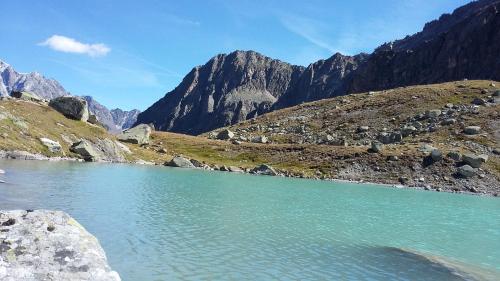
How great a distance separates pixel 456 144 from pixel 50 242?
111 meters

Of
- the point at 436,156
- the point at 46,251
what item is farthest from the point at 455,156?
the point at 46,251

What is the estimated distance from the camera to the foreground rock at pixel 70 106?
357 feet

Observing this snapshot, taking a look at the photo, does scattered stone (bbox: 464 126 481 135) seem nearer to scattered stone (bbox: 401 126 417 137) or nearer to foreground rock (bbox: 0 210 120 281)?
scattered stone (bbox: 401 126 417 137)

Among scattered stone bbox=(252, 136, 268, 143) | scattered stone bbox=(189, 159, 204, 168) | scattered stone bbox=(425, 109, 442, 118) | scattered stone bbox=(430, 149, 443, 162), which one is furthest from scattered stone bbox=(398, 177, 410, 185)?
scattered stone bbox=(252, 136, 268, 143)

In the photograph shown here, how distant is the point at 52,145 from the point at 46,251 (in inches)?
3106

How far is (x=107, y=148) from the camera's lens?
334 ft

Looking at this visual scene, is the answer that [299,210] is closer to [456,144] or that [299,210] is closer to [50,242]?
[50,242]

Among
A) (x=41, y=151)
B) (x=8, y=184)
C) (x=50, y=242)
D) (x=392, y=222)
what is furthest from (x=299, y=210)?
(x=41, y=151)

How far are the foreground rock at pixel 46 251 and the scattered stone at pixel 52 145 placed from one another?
75.8m

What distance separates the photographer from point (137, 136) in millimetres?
130500

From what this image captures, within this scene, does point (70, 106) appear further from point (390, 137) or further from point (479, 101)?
point (479, 101)

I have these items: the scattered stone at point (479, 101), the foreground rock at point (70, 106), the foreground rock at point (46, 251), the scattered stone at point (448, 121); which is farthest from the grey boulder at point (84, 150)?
the scattered stone at point (479, 101)

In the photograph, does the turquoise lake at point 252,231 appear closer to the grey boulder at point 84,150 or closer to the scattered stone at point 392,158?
the grey boulder at point 84,150

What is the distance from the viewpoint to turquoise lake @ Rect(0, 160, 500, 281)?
2233cm
